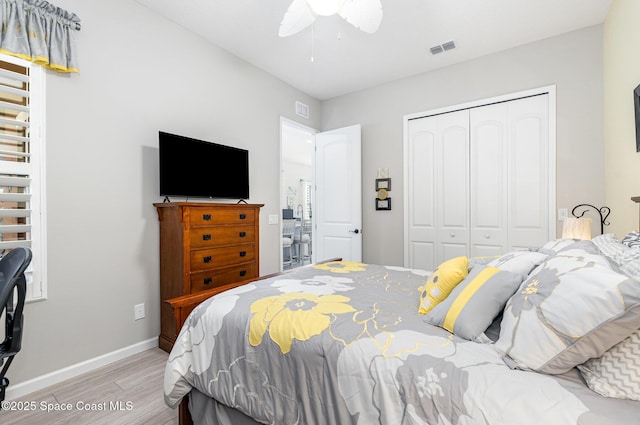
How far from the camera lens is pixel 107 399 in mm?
1943

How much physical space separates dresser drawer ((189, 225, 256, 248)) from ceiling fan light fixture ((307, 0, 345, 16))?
6.01ft

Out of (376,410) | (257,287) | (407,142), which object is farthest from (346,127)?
(376,410)

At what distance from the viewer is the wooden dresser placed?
2490 millimetres

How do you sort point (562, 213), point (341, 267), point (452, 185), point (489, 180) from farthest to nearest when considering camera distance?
point (452, 185) → point (489, 180) → point (562, 213) → point (341, 267)

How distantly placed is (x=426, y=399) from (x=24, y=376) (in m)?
2.53

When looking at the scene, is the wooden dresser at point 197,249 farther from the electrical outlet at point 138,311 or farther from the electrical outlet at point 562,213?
the electrical outlet at point 562,213

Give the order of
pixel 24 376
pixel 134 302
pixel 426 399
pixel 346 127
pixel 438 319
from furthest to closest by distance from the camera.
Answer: pixel 346 127 < pixel 134 302 < pixel 24 376 < pixel 438 319 < pixel 426 399

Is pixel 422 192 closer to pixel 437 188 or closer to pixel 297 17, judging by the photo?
pixel 437 188

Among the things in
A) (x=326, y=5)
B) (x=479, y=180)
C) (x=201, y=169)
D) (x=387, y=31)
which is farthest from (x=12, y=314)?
(x=479, y=180)

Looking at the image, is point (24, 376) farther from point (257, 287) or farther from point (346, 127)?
point (346, 127)

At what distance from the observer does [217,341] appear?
4.67ft

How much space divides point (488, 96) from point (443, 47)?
75 cm

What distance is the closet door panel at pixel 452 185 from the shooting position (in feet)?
11.7

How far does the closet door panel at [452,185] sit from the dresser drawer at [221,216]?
2.24 m
